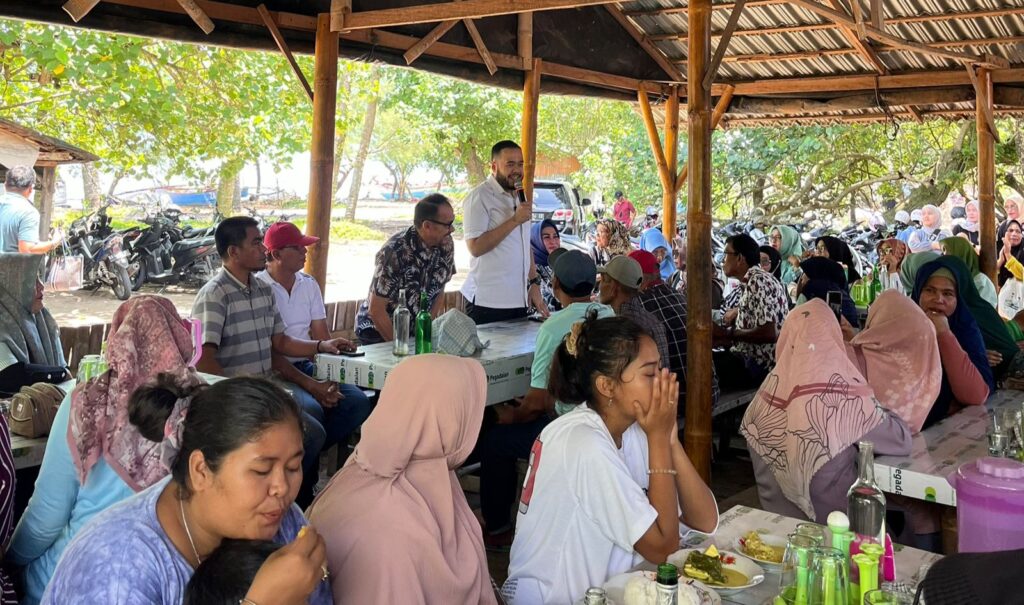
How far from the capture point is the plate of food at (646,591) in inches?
77.0

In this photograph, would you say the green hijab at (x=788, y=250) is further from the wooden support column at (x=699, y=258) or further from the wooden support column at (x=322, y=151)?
the wooden support column at (x=322, y=151)

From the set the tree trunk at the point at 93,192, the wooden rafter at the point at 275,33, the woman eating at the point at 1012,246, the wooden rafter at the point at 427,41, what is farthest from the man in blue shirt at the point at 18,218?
the tree trunk at the point at 93,192

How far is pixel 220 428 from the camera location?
72.0 inches

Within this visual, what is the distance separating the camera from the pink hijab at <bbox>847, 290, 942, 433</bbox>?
11.7 feet

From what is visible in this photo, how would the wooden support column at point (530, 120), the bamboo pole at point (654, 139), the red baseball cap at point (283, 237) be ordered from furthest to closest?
the bamboo pole at point (654, 139) < the wooden support column at point (530, 120) < the red baseball cap at point (283, 237)

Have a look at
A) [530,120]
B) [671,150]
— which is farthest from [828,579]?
[671,150]

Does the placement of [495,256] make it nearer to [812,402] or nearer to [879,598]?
[812,402]

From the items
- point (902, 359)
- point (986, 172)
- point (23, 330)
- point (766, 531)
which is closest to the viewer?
point (766, 531)

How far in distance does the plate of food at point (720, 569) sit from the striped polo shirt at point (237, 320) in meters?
2.76

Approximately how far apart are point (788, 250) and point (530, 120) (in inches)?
130

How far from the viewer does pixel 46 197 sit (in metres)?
9.85

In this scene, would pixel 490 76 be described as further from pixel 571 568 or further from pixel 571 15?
pixel 571 568

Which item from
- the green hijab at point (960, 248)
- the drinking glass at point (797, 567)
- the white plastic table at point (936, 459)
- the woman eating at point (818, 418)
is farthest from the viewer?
the green hijab at point (960, 248)

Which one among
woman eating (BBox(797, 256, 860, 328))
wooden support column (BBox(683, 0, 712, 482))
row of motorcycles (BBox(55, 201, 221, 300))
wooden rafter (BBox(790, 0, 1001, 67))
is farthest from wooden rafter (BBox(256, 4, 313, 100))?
row of motorcycles (BBox(55, 201, 221, 300))
